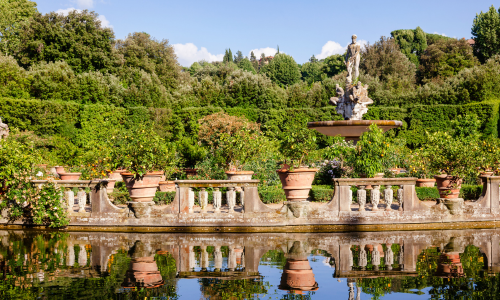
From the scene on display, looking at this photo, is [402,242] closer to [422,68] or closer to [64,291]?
[64,291]

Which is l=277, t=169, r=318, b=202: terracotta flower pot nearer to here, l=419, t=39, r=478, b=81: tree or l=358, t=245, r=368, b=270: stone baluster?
l=358, t=245, r=368, b=270: stone baluster

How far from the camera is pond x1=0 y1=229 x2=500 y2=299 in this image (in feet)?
14.9

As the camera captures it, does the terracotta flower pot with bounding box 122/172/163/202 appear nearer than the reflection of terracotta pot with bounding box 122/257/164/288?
No

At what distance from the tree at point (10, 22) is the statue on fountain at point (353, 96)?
24.2m

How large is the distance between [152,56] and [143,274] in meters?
32.9

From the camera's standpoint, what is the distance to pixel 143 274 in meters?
5.20

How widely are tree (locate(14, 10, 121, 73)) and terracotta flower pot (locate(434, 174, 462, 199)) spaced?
23254 mm

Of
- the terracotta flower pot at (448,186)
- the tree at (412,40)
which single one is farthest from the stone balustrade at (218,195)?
the tree at (412,40)

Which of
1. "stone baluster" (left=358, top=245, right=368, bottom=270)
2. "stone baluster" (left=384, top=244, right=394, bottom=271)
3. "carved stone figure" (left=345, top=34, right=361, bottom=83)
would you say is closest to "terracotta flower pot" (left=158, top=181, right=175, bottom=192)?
"stone baluster" (left=358, top=245, right=368, bottom=270)

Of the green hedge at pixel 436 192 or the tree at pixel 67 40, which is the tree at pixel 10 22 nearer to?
the tree at pixel 67 40

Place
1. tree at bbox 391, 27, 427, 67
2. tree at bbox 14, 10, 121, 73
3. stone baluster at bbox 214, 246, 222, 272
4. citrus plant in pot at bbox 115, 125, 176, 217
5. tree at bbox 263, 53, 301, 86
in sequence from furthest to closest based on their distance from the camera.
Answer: tree at bbox 391, 27, 427, 67 → tree at bbox 263, 53, 301, 86 → tree at bbox 14, 10, 121, 73 → citrus plant in pot at bbox 115, 125, 176, 217 → stone baluster at bbox 214, 246, 222, 272

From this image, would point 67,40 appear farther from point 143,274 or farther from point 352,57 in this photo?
point 143,274

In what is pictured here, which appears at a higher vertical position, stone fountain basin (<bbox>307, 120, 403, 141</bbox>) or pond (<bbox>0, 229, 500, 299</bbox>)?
stone fountain basin (<bbox>307, 120, 403, 141</bbox>)

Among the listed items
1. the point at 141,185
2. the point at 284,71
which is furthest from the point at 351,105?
the point at 284,71
